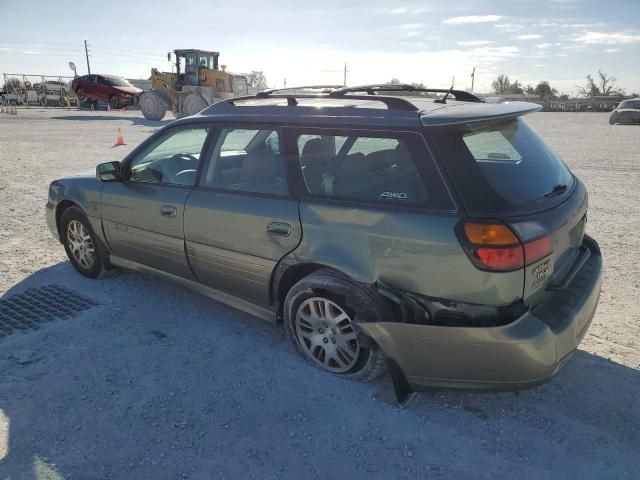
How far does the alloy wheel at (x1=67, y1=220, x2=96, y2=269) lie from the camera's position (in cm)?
445

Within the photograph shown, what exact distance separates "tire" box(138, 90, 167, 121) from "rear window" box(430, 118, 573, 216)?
22.8 meters

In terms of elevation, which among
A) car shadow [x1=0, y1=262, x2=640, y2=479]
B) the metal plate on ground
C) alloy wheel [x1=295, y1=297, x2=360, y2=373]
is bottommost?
car shadow [x1=0, y1=262, x2=640, y2=479]

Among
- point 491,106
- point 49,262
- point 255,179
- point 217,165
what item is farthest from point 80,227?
point 491,106

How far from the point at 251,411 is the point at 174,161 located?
2122mm

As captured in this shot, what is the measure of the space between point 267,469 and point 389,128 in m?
1.87

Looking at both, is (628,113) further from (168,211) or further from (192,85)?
(168,211)

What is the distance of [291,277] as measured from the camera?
3.10 metres

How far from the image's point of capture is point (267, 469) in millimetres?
2320

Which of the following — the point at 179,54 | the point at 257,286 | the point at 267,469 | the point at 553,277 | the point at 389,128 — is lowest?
the point at 267,469

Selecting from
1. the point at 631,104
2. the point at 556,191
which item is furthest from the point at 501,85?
the point at 556,191

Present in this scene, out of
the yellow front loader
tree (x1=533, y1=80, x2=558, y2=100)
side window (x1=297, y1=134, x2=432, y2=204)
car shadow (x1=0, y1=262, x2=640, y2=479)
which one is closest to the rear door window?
side window (x1=297, y1=134, x2=432, y2=204)

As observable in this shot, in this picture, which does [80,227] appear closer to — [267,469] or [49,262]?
[49,262]

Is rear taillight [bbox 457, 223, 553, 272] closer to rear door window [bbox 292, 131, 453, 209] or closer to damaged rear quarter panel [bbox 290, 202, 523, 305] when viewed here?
damaged rear quarter panel [bbox 290, 202, 523, 305]

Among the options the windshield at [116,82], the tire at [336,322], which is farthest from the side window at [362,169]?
the windshield at [116,82]
